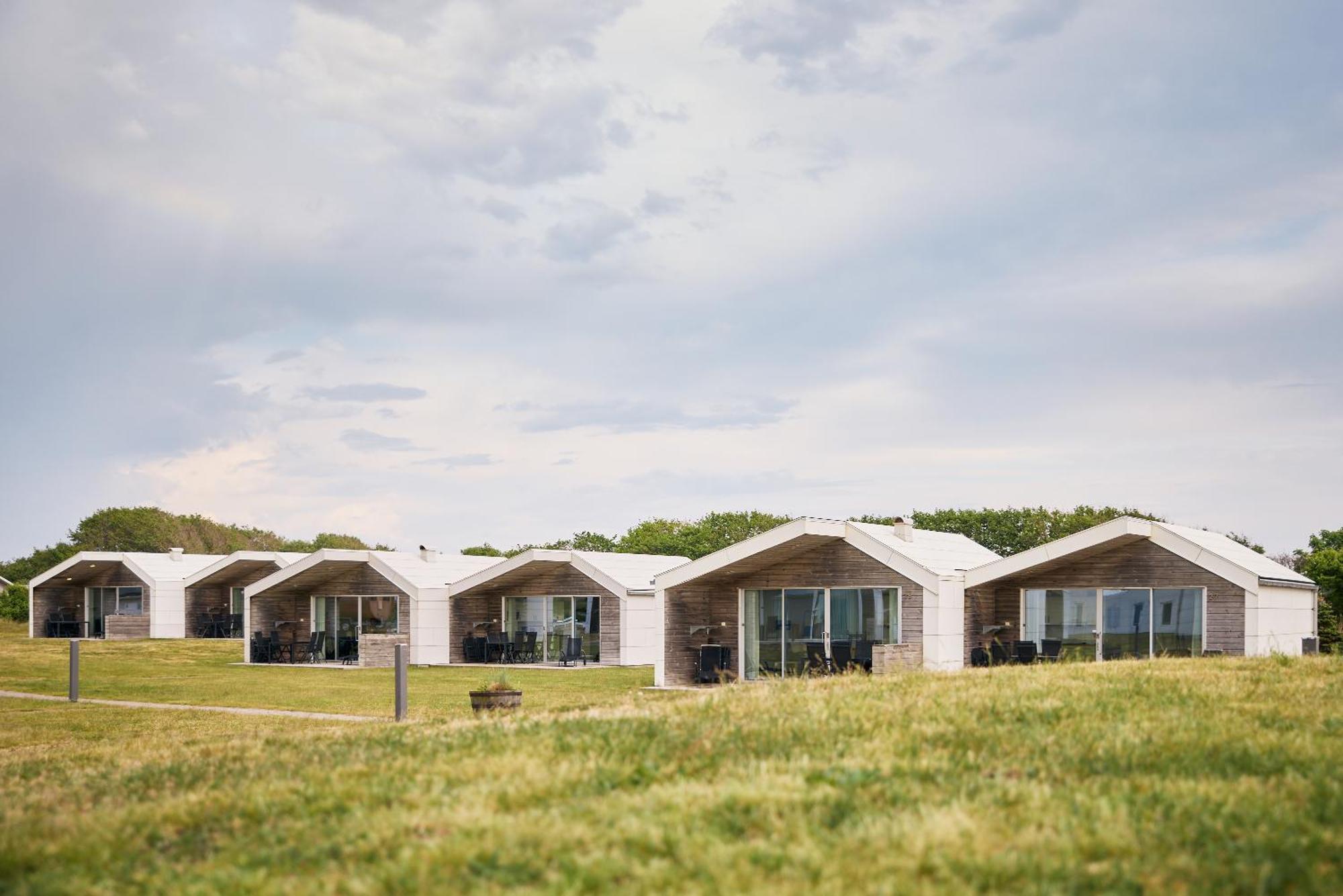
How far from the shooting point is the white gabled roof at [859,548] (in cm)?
2303

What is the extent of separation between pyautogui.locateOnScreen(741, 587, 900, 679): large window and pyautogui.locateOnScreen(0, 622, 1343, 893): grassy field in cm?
1377

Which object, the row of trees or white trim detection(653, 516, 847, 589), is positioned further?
the row of trees

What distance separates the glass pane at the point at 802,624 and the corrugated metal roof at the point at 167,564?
27.2 metres

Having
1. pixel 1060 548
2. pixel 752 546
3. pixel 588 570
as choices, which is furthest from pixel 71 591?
pixel 1060 548

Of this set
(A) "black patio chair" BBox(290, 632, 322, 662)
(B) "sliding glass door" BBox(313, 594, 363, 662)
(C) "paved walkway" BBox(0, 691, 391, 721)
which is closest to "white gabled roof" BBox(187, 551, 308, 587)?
(B) "sliding glass door" BBox(313, 594, 363, 662)

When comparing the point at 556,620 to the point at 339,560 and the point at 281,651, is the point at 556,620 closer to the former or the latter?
the point at 339,560

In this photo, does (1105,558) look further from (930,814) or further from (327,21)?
(930,814)

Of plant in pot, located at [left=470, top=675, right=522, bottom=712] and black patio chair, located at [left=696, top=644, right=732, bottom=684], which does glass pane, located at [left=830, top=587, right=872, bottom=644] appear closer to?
black patio chair, located at [left=696, top=644, right=732, bottom=684]

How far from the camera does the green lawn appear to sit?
21438 mm

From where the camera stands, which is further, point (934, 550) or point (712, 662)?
point (934, 550)

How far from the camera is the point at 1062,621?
23.6 meters

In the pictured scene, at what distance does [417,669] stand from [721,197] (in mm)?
14831

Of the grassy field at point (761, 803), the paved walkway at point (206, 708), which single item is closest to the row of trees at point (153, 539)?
the paved walkway at point (206, 708)

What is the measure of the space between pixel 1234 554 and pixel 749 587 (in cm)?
952
